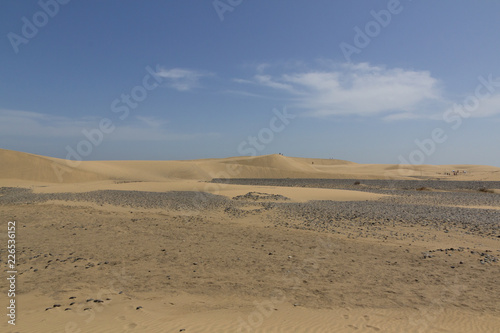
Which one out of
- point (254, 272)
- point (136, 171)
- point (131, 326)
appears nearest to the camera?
point (131, 326)

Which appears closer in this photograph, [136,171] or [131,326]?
[131,326]

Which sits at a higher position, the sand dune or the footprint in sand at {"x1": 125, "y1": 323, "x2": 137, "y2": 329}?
the sand dune

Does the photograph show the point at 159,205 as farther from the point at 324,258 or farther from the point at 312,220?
the point at 324,258

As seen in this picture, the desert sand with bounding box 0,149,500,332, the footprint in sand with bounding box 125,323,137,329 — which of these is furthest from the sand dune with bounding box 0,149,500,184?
the footprint in sand with bounding box 125,323,137,329

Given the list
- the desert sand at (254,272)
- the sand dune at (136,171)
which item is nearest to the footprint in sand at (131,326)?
the desert sand at (254,272)

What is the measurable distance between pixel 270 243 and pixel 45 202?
1642 cm

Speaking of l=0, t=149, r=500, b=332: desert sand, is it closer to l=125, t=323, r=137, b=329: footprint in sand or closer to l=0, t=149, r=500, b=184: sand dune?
l=125, t=323, r=137, b=329: footprint in sand

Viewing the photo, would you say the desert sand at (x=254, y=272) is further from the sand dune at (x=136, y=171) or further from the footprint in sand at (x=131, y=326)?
the sand dune at (x=136, y=171)

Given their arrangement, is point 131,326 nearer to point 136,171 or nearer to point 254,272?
point 254,272

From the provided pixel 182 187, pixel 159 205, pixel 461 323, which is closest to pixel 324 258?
pixel 461 323

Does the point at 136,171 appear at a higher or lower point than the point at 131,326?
higher

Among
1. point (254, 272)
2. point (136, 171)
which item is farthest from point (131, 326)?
point (136, 171)

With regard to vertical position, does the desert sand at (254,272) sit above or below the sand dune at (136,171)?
below

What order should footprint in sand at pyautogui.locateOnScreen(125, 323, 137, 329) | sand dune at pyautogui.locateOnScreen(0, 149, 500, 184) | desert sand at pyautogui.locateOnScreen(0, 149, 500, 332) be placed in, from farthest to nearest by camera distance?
sand dune at pyautogui.locateOnScreen(0, 149, 500, 184) → desert sand at pyautogui.locateOnScreen(0, 149, 500, 332) → footprint in sand at pyautogui.locateOnScreen(125, 323, 137, 329)
